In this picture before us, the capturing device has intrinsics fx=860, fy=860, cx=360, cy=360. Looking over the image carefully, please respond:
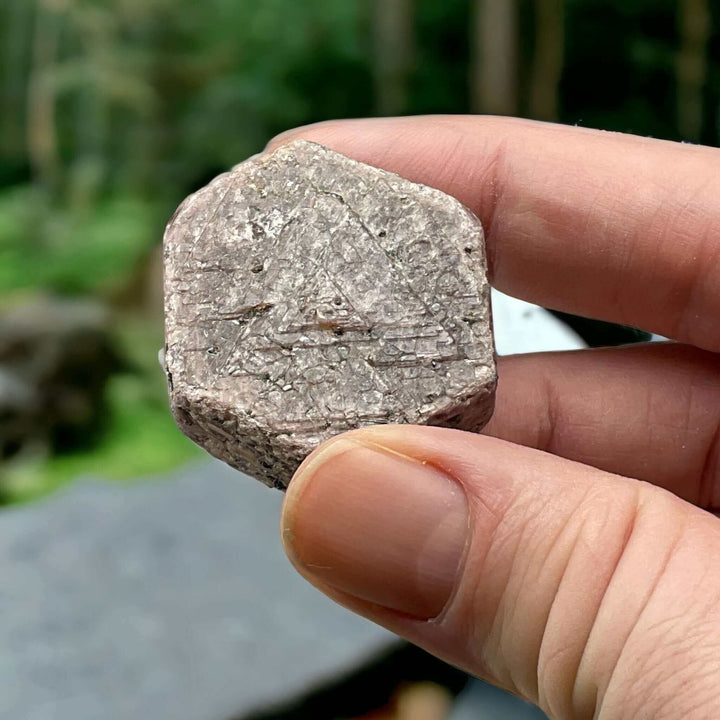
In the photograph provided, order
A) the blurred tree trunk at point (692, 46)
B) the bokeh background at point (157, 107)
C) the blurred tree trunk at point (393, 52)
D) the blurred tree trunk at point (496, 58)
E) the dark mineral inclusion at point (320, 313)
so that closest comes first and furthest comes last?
1. the dark mineral inclusion at point (320, 313)
2. the blurred tree trunk at point (692, 46)
3. the bokeh background at point (157, 107)
4. the blurred tree trunk at point (496, 58)
5. the blurred tree trunk at point (393, 52)

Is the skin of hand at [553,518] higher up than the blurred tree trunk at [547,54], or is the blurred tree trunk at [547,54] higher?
the blurred tree trunk at [547,54]

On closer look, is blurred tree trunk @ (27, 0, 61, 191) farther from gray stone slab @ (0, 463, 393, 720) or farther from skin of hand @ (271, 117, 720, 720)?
skin of hand @ (271, 117, 720, 720)

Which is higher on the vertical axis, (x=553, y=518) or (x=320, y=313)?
(x=320, y=313)

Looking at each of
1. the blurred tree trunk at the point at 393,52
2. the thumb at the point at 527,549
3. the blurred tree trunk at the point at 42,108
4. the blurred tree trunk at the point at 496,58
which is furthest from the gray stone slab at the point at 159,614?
the blurred tree trunk at the point at 42,108

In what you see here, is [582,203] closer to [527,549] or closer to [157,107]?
A: [527,549]

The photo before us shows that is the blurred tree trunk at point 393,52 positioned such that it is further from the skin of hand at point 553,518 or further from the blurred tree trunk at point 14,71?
the skin of hand at point 553,518

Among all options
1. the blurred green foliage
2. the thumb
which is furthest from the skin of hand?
the blurred green foliage

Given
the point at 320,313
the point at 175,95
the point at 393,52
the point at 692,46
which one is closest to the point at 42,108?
the point at 175,95
